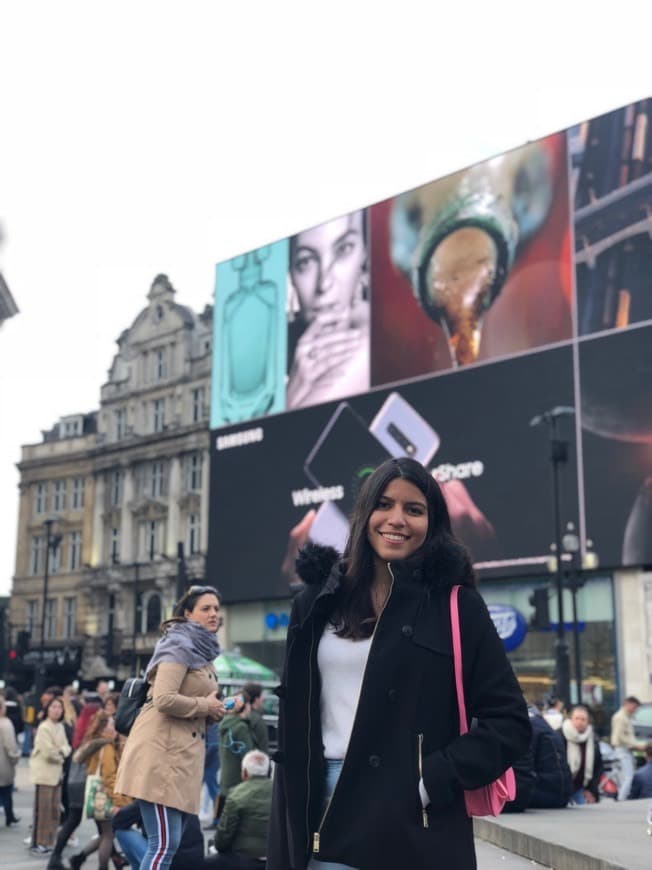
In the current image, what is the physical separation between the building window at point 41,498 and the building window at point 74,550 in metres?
2.76

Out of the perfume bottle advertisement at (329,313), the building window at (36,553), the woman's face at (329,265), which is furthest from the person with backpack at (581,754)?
the building window at (36,553)

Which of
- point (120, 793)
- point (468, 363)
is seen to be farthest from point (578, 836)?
point (468, 363)

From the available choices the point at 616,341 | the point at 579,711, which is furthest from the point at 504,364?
the point at 579,711

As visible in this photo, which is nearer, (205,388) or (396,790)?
(396,790)

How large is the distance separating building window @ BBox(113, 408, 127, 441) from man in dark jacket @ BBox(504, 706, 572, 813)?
56454mm

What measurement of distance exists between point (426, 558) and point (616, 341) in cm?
3323

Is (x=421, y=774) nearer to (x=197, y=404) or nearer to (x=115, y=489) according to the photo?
(x=197, y=404)

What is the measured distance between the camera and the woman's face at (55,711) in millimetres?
13523

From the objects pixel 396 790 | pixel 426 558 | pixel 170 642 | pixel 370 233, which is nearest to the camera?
pixel 396 790

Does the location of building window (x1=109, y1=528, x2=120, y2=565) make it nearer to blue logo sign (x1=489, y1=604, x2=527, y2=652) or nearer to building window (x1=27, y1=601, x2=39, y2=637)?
building window (x1=27, y1=601, x2=39, y2=637)

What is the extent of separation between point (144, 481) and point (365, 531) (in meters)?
62.0

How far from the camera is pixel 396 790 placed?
2.99 m

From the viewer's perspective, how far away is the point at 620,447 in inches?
1366

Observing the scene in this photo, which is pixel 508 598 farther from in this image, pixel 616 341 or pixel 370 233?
pixel 370 233
